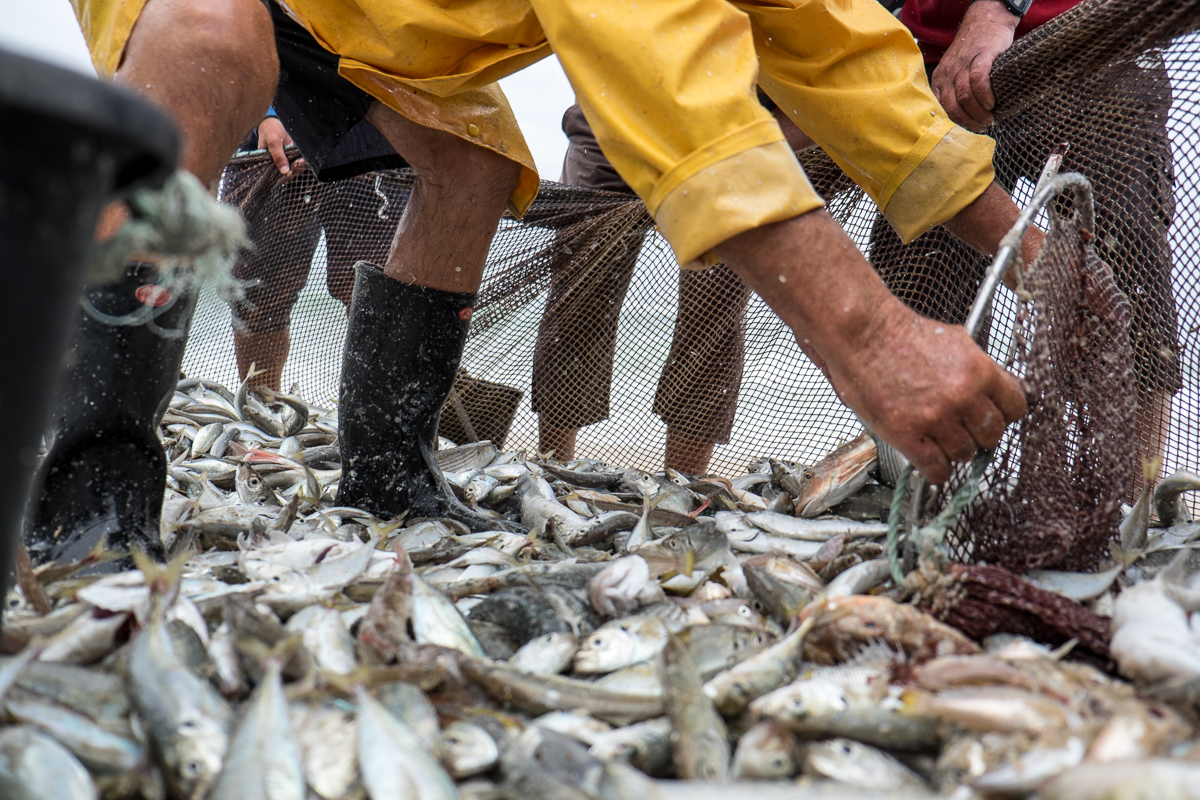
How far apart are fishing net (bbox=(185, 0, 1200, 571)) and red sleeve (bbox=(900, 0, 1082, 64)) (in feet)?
1.35

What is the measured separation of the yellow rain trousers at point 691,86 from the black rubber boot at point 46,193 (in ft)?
2.78

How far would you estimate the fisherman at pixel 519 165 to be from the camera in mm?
1287

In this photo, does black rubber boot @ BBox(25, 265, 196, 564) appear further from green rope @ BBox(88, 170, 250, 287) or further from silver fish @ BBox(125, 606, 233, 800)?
green rope @ BBox(88, 170, 250, 287)

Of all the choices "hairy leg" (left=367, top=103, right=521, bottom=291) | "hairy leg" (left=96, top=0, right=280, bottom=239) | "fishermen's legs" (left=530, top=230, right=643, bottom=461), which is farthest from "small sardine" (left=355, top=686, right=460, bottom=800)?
"fishermen's legs" (left=530, top=230, right=643, bottom=461)

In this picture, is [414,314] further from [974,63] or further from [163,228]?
[974,63]

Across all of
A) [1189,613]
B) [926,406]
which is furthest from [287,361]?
[1189,613]

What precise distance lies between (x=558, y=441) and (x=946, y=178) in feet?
6.83

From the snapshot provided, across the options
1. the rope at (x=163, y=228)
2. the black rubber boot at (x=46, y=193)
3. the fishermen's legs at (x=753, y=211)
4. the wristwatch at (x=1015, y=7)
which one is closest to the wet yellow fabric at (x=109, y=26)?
the fishermen's legs at (x=753, y=211)

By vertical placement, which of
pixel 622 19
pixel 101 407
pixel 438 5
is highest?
pixel 438 5

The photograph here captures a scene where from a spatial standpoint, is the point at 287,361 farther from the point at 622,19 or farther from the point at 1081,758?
the point at 1081,758

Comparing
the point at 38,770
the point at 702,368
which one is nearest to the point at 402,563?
the point at 38,770

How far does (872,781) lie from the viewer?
3.20 ft

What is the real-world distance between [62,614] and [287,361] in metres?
3.11

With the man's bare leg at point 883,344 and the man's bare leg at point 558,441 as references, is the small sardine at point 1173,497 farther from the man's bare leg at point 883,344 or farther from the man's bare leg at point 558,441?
the man's bare leg at point 558,441
